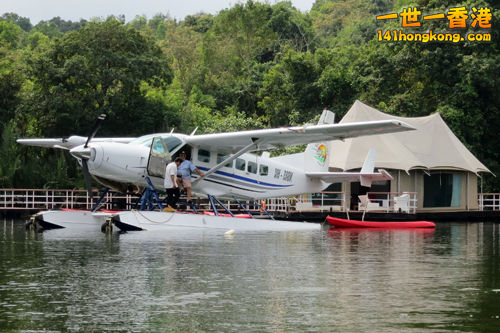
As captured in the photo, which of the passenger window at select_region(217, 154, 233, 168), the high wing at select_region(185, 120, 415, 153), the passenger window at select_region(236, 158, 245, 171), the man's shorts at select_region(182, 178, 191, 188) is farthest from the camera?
the passenger window at select_region(236, 158, 245, 171)

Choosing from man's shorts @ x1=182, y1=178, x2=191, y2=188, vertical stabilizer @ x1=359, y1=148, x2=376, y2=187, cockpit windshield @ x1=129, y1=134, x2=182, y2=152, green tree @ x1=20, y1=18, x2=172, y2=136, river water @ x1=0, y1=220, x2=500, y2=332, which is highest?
green tree @ x1=20, y1=18, x2=172, y2=136

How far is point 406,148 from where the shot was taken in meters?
32.3

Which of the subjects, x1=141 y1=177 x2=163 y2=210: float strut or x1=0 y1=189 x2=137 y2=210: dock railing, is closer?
x1=141 y1=177 x2=163 y2=210: float strut

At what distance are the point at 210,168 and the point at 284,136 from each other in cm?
229

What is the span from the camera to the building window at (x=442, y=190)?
32812mm

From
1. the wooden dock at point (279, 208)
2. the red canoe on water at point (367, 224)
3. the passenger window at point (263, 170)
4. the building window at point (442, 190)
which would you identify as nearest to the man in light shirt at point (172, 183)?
the passenger window at point (263, 170)

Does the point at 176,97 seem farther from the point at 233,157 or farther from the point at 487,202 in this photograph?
Answer: the point at 233,157

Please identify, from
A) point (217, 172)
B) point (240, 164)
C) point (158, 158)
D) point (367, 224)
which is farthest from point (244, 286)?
point (367, 224)

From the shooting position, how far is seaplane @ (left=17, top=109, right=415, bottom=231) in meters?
20.2

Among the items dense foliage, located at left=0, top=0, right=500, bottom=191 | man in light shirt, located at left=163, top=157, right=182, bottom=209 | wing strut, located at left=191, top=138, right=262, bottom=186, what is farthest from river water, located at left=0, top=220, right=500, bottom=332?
dense foliage, located at left=0, top=0, right=500, bottom=191

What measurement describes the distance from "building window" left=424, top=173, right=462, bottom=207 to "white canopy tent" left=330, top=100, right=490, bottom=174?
0.66 metres

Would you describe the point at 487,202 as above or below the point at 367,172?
below

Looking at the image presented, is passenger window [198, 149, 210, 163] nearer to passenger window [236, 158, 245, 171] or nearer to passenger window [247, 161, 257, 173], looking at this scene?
passenger window [236, 158, 245, 171]

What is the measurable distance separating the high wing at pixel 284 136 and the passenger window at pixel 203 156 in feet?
0.63
